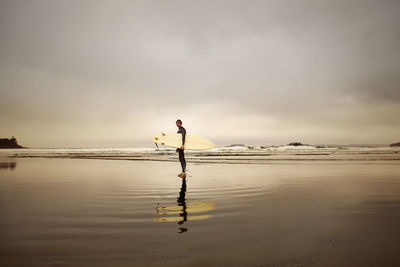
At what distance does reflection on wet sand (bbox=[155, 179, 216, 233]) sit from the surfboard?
283 inches

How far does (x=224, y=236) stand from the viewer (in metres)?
3.42

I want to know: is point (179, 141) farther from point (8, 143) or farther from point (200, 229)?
point (8, 143)

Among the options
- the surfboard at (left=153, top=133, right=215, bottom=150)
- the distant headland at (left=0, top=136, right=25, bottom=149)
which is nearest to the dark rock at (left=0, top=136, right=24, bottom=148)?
the distant headland at (left=0, top=136, right=25, bottom=149)

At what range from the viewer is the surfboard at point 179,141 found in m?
13.2

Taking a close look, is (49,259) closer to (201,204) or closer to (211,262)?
(211,262)

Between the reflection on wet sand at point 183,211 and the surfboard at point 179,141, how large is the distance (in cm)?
720

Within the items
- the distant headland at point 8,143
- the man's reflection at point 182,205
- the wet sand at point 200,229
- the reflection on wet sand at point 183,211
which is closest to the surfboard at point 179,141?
the man's reflection at point 182,205

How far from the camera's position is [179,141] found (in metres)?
13.4

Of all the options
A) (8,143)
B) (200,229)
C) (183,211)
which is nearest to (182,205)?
(183,211)

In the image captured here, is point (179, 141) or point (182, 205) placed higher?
point (179, 141)

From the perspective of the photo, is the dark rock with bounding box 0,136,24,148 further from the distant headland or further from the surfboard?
the surfboard

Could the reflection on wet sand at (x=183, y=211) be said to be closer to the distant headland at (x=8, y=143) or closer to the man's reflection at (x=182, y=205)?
the man's reflection at (x=182, y=205)

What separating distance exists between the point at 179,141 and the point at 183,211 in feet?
28.4

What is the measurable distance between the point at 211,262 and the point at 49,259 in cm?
175
